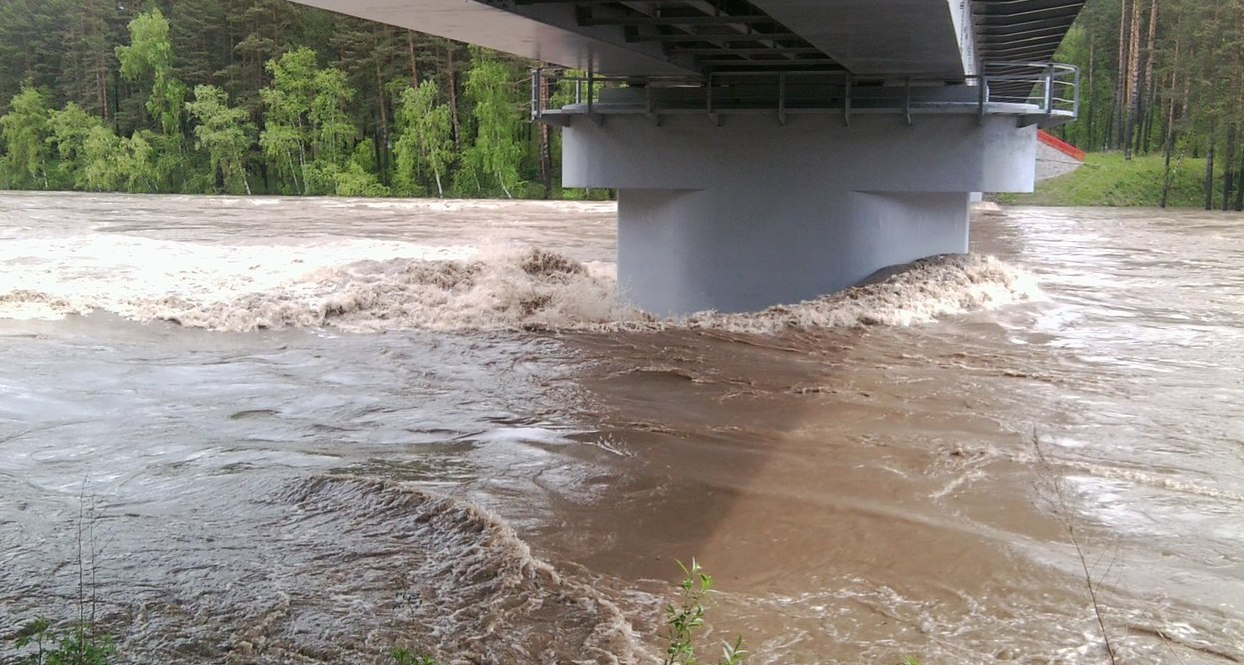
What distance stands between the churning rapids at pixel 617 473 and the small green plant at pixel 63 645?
0.19 m

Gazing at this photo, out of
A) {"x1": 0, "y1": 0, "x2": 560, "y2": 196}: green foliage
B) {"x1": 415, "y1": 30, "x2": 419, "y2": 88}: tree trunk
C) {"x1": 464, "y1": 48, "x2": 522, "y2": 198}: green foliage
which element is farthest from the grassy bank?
{"x1": 415, "y1": 30, "x2": 419, "y2": 88}: tree trunk

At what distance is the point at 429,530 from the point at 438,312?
1044 centimetres

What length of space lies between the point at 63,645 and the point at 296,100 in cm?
6816

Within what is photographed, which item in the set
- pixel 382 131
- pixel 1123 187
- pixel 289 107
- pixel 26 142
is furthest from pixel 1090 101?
pixel 26 142

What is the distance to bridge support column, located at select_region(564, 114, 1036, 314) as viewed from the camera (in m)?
17.1

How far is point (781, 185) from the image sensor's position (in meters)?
17.3

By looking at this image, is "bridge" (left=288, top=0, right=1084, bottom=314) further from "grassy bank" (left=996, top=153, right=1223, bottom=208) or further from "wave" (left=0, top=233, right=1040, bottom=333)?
"grassy bank" (left=996, top=153, right=1223, bottom=208)

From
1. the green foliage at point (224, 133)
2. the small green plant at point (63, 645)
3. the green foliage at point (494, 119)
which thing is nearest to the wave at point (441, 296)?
the small green plant at point (63, 645)

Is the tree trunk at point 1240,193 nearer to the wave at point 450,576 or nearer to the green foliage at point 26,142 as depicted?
the wave at point 450,576

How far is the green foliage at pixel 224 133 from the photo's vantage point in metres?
68.4

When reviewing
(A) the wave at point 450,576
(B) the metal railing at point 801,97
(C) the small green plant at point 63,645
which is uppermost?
(B) the metal railing at point 801,97

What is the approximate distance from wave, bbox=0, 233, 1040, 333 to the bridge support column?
1.98 ft

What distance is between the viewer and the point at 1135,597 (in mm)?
6477

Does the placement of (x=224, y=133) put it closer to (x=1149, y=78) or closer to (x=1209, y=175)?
(x=1209, y=175)
